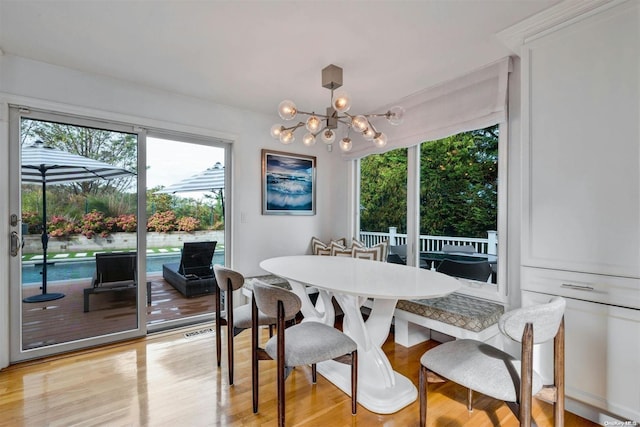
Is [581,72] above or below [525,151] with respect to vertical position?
above

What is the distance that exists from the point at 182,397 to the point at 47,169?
7.13ft

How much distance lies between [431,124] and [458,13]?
47.0 inches

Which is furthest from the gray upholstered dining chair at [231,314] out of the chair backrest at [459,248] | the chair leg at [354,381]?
the chair backrest at [459,248]

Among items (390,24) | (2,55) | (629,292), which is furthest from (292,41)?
(629,292)

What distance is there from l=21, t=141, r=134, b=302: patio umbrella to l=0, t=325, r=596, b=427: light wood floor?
30.7 inches

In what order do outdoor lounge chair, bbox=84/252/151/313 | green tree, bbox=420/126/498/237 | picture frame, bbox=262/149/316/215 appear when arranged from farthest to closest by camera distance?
picture frame, bbox=262/149/316/215 < outdoor lounge chair, bbox=84/252/151/313 < green tree, bbox=420/126/498/237

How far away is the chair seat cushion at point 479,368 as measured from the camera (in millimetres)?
1357

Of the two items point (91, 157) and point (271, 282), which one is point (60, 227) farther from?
point (271, 282)

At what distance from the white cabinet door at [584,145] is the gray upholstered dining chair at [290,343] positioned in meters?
1.35

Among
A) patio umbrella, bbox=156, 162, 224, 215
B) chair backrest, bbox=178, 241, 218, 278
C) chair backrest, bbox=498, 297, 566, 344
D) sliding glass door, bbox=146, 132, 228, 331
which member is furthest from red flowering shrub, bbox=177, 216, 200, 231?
chair backrest, bbox=498, 297, 566, 344

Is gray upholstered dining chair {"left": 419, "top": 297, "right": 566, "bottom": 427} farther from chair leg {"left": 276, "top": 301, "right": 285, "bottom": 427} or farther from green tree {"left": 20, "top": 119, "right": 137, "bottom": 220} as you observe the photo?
green tree {"left": 20, "top": 119, "right": 137, "bottom": 220}

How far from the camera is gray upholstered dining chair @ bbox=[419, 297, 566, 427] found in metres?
1.26

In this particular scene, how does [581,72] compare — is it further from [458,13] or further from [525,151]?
[458,13]

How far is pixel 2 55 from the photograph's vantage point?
2.32m
